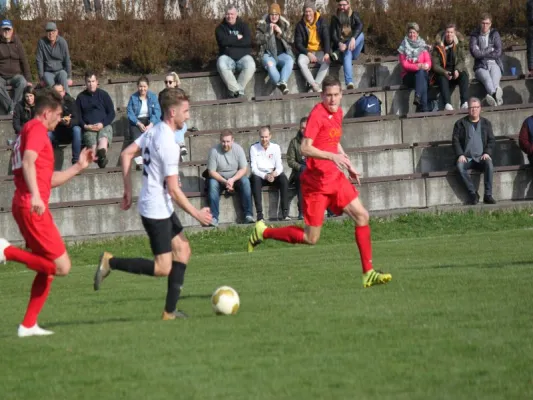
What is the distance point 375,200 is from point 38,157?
498 inches

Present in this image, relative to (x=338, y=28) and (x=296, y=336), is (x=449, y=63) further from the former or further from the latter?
(x=296, y=336)

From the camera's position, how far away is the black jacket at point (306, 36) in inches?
942

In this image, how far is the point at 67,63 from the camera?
2277 centimetres

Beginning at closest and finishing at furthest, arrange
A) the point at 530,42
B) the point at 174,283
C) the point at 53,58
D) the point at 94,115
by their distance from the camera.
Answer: the point at 174,283
the point at 94,115
the point at 53,58
the point at 530,42

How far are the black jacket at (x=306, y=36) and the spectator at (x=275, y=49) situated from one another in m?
0.23

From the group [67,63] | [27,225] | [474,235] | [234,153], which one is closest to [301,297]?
[27,225]

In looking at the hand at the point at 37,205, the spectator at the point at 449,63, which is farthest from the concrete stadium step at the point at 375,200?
the hand at the point at 37,205

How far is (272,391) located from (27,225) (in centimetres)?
338

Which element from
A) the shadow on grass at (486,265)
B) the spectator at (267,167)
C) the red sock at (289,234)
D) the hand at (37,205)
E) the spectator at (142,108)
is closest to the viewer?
the hand at (37,205)

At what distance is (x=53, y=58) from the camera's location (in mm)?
22688

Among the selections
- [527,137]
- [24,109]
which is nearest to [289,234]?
[527,137]

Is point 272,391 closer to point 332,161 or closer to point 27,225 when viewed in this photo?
point 27,225

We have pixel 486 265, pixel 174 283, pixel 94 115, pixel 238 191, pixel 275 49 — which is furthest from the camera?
pixel 275 49

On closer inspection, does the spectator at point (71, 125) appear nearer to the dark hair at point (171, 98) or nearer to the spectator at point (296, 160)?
the spectator at point (296, 160)
